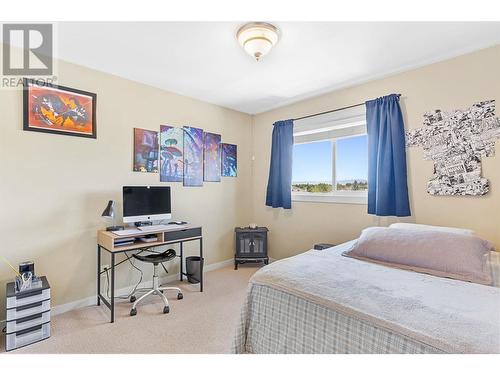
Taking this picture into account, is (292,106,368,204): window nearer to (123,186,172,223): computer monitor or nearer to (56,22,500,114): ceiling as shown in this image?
(56,22,500,114): ceiling

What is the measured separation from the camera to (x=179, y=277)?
3.34 metres

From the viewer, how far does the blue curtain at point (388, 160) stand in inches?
101

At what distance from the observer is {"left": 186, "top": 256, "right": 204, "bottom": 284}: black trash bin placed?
10.5 ft

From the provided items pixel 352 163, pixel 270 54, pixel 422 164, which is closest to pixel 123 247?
pixel 270 54

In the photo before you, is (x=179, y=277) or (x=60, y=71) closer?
(x=60, y=71)

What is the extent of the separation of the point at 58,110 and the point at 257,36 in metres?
1.98

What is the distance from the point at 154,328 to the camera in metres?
2.18

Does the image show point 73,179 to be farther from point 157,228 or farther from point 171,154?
point 171,154

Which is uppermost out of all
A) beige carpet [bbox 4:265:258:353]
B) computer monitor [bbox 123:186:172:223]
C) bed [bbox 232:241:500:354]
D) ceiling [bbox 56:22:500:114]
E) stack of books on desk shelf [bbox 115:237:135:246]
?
ceiling [bbox 56:22:500:114]

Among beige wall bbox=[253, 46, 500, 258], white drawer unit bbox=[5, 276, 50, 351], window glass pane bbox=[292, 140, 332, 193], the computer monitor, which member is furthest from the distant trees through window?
white drawer unit bbox=[5, 276, 50, 351]

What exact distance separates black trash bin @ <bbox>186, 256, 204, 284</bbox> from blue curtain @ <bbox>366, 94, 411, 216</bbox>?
215cm

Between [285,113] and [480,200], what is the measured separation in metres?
2.45
